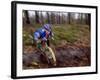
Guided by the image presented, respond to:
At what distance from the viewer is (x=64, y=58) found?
→ 2.04 m

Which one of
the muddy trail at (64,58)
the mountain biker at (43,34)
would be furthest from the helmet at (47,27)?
the muddy trail at (64,58)

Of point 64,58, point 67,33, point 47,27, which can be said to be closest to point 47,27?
point 47,27

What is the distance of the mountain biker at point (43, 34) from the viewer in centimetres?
195

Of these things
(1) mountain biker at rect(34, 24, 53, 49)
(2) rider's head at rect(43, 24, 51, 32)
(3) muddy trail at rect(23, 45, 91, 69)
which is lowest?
(3) muddy trail at rect(23, 45, 91, 69)

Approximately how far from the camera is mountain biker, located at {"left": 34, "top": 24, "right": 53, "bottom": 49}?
1945 mm

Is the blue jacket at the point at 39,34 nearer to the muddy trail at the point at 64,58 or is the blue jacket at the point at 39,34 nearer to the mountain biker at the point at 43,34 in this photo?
the mountain biker at the point at 43,34

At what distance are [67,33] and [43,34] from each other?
22cm

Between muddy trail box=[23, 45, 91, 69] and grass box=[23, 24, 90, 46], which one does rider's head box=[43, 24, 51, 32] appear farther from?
muddy trail box=[23, 45, 91, 69]

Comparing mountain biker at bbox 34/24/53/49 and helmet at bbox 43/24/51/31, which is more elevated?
helmet at bbox 43/24/51/31

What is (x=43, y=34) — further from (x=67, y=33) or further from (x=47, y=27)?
(x=67, y=33)

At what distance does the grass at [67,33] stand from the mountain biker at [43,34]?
0.12ft

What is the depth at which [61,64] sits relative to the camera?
2021mm

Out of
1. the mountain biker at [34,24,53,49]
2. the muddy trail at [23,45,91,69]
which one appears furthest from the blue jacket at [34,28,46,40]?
the muddy trail at [23,45,91,69]

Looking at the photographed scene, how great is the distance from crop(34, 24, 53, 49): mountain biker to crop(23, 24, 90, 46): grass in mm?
35
